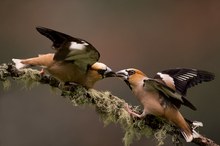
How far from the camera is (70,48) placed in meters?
2.04

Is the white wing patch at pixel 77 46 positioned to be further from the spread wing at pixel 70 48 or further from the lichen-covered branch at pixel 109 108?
the lichen-covered branch at pixel 109 108

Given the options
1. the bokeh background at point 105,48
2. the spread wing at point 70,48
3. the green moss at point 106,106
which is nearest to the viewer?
the spread wing at point 70,48

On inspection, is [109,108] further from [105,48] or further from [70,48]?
Answer: [105,48]

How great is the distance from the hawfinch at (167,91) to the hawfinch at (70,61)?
0.13 metres

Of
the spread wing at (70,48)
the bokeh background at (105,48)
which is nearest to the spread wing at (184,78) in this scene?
the spread wing at (70,48)

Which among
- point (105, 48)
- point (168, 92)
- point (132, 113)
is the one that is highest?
point (168, 92)

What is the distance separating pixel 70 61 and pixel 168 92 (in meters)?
0.41

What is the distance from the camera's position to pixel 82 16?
12.8 ft

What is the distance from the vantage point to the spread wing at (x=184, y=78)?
2.33 metres

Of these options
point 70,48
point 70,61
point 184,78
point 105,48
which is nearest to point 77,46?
point 70,48

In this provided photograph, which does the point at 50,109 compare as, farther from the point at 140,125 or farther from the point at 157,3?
the point at 140,125

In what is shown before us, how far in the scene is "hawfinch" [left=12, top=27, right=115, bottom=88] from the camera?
6.68ft

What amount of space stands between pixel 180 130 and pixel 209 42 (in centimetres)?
175

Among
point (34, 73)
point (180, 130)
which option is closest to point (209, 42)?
point (180, 130)
